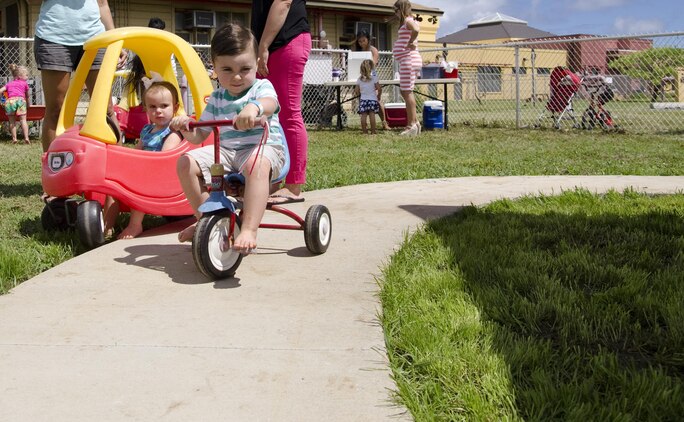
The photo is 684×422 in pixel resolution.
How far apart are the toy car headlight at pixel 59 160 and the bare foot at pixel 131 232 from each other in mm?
490

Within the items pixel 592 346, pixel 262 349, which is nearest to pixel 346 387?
pixel 262 349

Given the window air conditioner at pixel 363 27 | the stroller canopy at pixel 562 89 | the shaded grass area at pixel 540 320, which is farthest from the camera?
the window air conditioner at pixel 363 27

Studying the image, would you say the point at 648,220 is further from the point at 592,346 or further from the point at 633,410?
the point at 633,410

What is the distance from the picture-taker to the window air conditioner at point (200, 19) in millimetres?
20750

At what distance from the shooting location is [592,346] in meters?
2.43

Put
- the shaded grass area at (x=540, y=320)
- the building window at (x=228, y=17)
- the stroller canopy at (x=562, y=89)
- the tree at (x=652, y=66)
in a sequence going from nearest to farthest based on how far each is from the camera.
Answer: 1. the shaded grass area at (x=540, y=320)
2. the stroller canopy at (x=562, y=89)
3. the tree at (x=652, y=66)
4. the building window at (x=228, y=17)

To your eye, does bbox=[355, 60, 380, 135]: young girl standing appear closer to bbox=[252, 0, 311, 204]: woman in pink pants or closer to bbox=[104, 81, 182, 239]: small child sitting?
bbox=[252, 0, 311, 204]: woman in pink pants

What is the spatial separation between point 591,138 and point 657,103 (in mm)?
5148

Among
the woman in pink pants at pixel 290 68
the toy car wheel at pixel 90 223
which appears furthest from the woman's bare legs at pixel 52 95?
the toy car wheel at pixel 90 223

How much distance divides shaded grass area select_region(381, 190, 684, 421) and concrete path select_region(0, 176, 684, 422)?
14cm

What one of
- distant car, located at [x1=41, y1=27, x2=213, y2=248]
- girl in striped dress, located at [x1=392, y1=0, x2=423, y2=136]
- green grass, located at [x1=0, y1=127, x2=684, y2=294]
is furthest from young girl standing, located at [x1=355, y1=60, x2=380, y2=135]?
distant car, located at [x1=41, y1=27, x2=213, y2=248]

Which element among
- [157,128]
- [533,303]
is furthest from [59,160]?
[533,303]

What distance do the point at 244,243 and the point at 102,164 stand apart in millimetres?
1203

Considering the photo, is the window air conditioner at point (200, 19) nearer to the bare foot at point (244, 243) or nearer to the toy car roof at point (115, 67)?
the toy car roof at point (115, 67)
